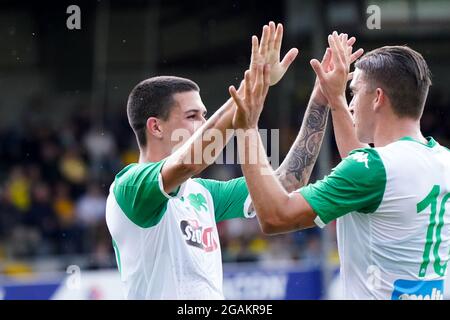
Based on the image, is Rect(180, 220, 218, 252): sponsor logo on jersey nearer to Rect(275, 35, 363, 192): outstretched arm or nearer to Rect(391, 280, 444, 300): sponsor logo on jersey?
Rect(275, 35, 363, 192): outstretched arm

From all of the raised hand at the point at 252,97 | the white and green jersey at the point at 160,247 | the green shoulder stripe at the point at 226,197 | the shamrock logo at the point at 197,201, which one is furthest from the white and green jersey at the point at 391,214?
the green shoulder stripe at the point at 226,197

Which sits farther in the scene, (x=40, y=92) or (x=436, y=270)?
(x=40, y=92)

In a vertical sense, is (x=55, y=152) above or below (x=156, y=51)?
below

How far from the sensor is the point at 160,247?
421cm

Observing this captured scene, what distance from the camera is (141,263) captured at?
13.9ft

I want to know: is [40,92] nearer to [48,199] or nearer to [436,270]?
[48,199]

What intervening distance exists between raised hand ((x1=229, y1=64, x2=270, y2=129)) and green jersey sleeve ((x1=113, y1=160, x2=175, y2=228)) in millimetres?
596

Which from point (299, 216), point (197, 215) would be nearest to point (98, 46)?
point (197, 215)

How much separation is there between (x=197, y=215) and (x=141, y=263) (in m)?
A: 0.39

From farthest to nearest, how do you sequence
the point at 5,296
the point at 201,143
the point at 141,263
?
the point at 5,296, the point at 141,263, the point at 201,143

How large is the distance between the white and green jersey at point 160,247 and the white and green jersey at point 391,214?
0.87 m

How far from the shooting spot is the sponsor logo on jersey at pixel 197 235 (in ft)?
14.0

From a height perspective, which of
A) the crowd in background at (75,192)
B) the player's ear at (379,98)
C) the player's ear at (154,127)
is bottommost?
the crowd in background at (75,192)

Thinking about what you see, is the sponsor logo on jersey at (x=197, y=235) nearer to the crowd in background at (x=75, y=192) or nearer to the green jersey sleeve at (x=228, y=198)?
the green jersey sleeve at (x=228, y=198)
